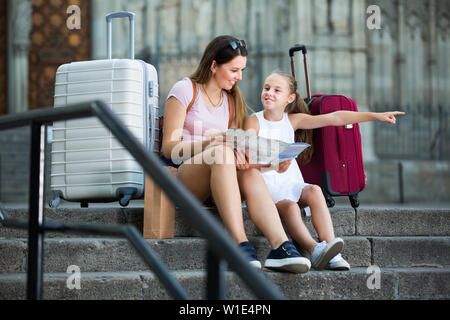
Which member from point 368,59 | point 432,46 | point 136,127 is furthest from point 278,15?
point 136,127

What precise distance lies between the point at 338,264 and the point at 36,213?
1401 mm

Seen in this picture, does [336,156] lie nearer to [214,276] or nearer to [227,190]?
[227,190]

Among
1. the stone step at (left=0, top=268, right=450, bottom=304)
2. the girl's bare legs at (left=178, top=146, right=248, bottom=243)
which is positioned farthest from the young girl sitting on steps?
the girl's bare legs at (left=178, top=146, right=248, bottom=243)

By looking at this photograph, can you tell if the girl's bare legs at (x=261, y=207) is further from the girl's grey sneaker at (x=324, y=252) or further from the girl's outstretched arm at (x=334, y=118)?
the girl's outstretched arm at (x=334, y=118)

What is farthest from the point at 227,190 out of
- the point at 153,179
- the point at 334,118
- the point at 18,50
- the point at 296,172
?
the point at 18,50

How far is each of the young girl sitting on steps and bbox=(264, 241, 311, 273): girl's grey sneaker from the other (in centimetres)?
17

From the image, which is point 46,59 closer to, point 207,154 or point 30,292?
point 207,154

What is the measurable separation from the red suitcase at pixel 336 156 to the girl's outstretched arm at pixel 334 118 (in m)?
0.13

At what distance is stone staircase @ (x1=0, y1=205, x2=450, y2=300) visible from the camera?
107 inches

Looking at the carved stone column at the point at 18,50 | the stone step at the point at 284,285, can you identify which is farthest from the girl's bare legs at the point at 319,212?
the carved stone column at the point at 18,50

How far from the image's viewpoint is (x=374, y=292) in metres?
2.94

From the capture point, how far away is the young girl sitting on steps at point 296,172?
2988 mm

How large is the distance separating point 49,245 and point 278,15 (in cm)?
900

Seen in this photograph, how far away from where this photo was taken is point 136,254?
2.99 metres
